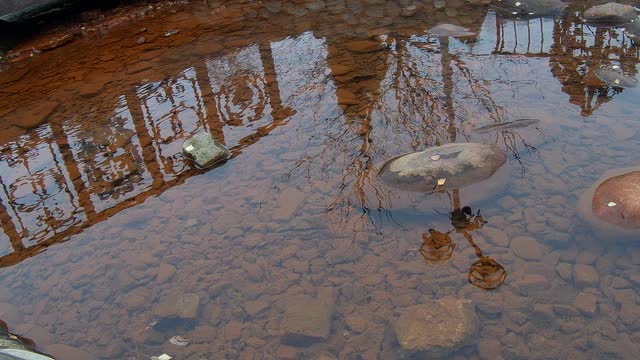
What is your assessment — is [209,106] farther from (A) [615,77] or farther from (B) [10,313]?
(A) [615,77]

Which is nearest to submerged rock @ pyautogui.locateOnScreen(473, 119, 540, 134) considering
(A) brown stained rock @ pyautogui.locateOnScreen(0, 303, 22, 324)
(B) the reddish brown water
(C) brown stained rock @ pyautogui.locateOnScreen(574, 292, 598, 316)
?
(B) the reddish brown water

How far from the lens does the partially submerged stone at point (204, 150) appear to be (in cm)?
527

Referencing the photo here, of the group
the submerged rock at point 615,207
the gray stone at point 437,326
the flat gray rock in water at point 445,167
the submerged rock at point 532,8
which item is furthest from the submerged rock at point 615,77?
the gray stone at point 437,326

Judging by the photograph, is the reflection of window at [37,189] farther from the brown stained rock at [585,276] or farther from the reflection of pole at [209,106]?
the brown stained rock at [585,276]

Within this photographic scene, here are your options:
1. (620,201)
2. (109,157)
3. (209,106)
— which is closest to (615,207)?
(620,201)

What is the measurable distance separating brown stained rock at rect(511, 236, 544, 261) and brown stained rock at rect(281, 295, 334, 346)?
4.59ft

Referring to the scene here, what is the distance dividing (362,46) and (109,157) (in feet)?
11.9

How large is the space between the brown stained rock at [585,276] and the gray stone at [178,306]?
259 centimetres

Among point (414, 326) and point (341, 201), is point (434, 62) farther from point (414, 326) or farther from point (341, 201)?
point (414, 326)

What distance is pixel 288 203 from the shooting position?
4676 millimetres

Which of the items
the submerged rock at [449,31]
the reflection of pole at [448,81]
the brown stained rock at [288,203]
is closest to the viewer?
the brown stained rock at [288,203]

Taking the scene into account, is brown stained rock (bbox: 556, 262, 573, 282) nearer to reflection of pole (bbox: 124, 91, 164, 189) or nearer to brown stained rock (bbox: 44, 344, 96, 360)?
brown stained rock (bbox: 44, 344, 96, 360)

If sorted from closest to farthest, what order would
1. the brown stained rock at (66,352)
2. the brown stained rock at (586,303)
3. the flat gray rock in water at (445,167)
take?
1. the brown stained rock at (586,303)
2. the brown stained rock at (66,352)
3. the flat gray rock in water at (445,167)

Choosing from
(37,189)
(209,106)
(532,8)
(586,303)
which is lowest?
(586,303)
